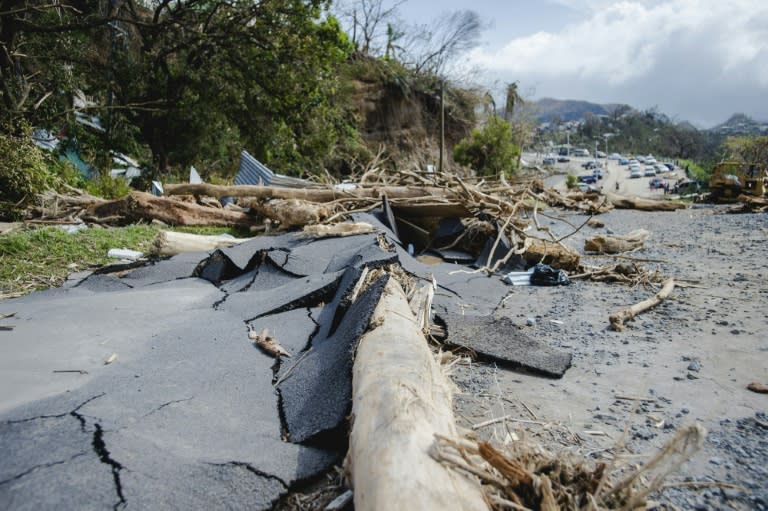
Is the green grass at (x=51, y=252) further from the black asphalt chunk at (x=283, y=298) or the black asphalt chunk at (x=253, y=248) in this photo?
the black asphalt chunk at (x=283, y=298)

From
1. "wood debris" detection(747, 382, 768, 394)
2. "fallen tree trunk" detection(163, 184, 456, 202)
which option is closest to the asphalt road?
"fallen tree trunk" detection(163, 184, 456, 202)

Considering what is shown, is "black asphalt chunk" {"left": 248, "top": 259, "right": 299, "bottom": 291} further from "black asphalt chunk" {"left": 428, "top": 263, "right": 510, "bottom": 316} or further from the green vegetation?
the green vegetation

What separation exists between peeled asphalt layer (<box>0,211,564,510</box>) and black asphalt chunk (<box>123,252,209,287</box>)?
0.39m

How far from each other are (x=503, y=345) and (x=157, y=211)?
6.60 meters

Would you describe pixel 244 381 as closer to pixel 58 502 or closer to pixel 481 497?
pixel 58 502

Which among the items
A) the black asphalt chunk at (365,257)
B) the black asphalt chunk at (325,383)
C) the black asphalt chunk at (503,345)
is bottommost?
the black asphalt chunk at (503,345)

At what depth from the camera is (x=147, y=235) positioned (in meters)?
6.71

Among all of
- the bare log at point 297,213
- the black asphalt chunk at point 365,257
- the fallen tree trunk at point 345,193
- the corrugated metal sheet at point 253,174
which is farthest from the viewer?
the corrugated metal sheet at point 253,174

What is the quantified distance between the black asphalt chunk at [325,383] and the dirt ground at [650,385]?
686mm

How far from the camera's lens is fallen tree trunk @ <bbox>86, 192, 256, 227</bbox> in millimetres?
7680

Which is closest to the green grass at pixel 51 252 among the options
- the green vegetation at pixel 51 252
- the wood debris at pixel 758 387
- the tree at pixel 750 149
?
the green vegetation at pixel 51 252

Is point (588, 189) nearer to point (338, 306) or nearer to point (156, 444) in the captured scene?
point (338, 306)

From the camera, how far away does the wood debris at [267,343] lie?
2773mm

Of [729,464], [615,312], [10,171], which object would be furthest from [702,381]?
[10,171]
